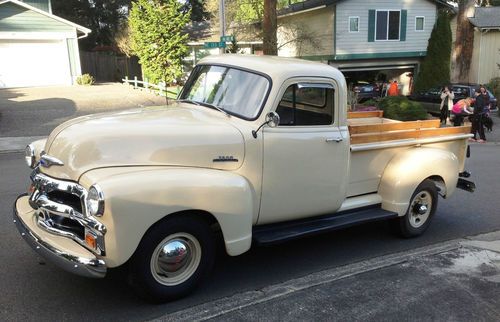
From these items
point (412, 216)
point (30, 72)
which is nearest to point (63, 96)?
point (30, 72)

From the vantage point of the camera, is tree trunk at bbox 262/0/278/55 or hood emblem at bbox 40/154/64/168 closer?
hood emblem at bbox 40/154/64/168

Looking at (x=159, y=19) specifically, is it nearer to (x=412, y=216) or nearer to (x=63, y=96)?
(x=63, y=96)

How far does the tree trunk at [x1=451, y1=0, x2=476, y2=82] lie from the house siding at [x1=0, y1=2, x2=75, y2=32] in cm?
2232

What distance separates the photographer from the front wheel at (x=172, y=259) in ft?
12.5

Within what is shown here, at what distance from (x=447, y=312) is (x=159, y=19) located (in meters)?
22.7

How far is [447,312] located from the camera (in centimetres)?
392

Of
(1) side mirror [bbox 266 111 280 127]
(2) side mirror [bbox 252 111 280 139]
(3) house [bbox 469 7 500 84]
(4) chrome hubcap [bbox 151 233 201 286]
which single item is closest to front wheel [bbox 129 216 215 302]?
(4) chrome hubcap [bbox 151 233 201 286]

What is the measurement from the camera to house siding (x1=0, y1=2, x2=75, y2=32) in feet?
85.4

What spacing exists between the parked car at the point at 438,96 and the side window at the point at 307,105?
16626 mm

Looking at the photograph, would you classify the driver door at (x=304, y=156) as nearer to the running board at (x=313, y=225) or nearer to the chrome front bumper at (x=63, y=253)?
the running board at (x=313, y=225)

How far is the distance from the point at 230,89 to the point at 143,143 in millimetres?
1241

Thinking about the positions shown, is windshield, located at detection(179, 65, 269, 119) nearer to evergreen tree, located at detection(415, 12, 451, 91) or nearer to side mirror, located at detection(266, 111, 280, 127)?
side mirror, located at detection(266, 111, 280, 127)

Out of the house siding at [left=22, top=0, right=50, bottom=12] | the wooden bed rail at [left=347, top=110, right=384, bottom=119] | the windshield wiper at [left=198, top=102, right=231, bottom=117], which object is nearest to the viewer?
the windshield wiper at [left=198, top=102, right=231, bottom=117]

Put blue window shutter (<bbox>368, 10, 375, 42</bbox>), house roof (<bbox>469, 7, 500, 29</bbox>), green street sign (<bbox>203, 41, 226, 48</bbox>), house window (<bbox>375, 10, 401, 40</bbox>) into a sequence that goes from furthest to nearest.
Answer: house roof (<bbox>469, 7, 500, 29</bbox>), house window (<bbox>375, 10, 401, 40</bbox>), blue window shutter (<bbox>368, 10, 375, 42</bbox>), green street sign (<bbox>203, 41, 226, 48</bbox>)
